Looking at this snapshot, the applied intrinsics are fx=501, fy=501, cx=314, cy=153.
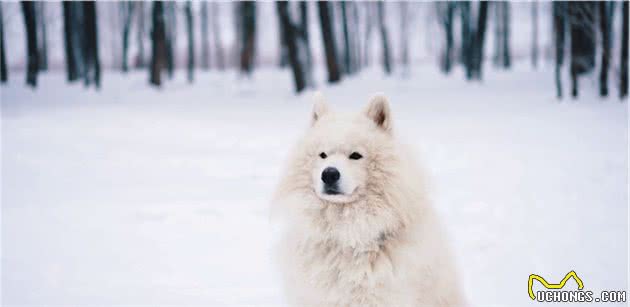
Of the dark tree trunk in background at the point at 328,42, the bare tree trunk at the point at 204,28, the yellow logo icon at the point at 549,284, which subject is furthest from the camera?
the bare tree trunk at the point at 204,28

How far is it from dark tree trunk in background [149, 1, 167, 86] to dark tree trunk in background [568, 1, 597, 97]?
12724 millimetres

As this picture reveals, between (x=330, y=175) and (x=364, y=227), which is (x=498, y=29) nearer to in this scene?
(x=364, y=227)

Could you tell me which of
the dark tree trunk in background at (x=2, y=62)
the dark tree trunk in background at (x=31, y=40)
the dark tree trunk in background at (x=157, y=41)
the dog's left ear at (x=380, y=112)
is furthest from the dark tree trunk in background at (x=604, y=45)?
the dark tree trunk in background at (x=2, y=62)

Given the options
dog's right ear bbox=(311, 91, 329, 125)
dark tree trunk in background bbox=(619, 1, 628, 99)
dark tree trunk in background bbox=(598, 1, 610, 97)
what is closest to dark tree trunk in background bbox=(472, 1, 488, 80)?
dark tree trunk in background bbox=(598, 1, 610, 97)

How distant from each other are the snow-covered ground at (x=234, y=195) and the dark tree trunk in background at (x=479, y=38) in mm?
3882

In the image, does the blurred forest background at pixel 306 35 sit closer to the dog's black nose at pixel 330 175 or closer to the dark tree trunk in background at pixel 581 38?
the dark tree trunk in background at pixel 581 38

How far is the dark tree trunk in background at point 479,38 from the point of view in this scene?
16562mm

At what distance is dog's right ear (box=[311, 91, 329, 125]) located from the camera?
3.36 m

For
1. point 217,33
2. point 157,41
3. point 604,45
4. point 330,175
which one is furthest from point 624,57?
point 217,33

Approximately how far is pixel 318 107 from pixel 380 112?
16.8 inches

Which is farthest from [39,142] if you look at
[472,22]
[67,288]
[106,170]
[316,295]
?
[472,22]

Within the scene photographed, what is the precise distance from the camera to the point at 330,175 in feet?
9.66

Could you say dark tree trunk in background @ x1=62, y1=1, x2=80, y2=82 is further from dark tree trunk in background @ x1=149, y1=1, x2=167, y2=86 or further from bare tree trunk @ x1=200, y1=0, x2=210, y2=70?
bare tree trunk @ x1=200, y1=0, x2=210, y2=70

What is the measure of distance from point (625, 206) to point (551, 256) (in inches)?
68.2
